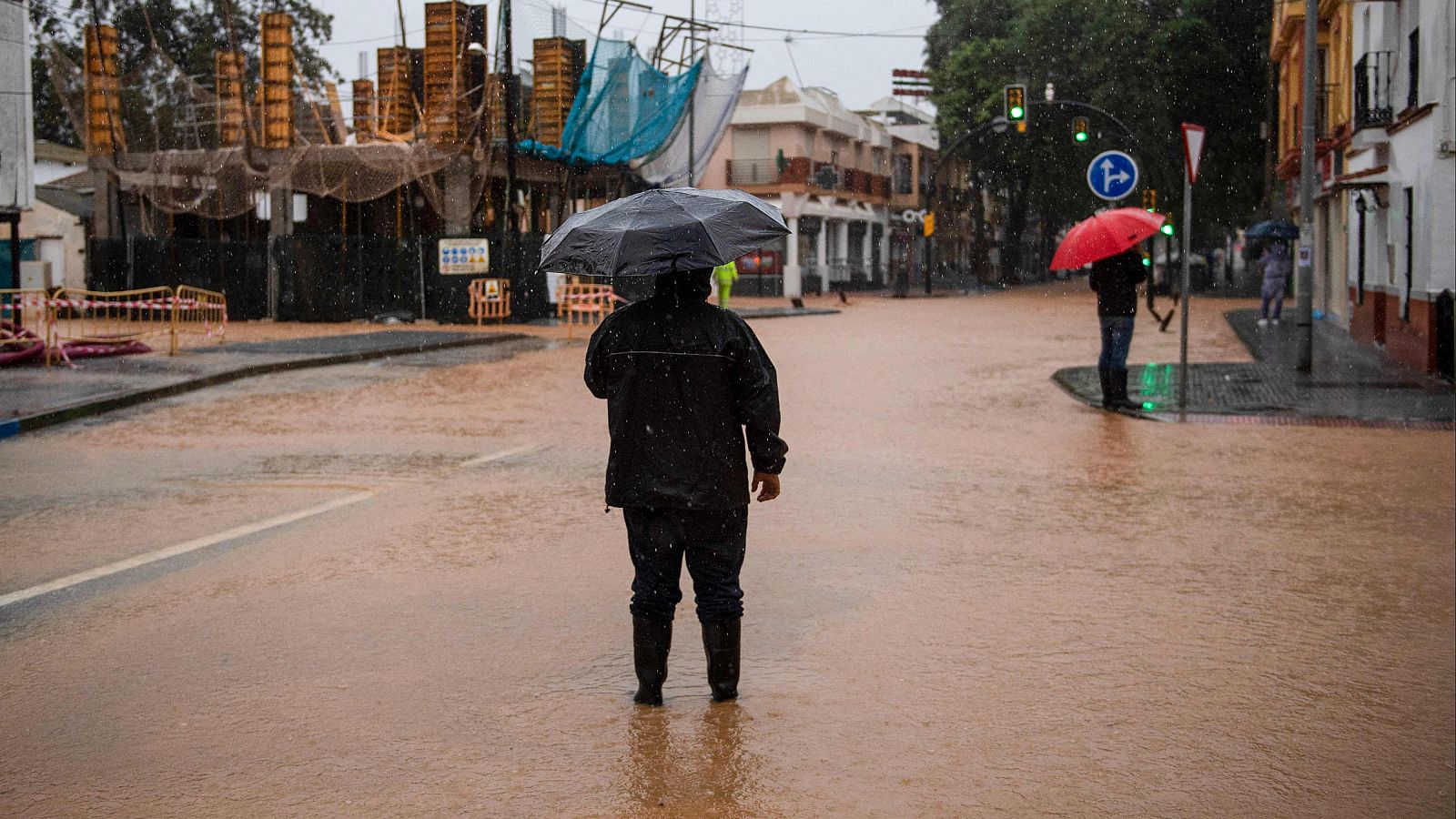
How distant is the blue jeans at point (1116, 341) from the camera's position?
539 inches

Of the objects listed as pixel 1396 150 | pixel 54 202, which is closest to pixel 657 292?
pixel 1396 150

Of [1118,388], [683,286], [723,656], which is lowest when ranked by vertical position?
[723,656]

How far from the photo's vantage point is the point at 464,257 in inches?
1182

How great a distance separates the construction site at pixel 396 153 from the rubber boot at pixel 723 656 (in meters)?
22.5

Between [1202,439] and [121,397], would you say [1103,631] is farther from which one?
[121,397]

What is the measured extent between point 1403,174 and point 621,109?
563 inches

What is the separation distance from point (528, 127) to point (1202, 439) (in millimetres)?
21048

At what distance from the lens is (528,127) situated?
99.6ft

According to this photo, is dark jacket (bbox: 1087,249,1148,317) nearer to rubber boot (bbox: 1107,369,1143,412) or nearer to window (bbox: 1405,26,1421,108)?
rubber boot (bbox: 1107,369,1143,412)

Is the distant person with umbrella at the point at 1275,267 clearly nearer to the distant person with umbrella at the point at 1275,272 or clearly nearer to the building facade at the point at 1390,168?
the distant person with umbrella at the point at 1275,272

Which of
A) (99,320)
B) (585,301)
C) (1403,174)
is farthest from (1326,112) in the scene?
(99,320)

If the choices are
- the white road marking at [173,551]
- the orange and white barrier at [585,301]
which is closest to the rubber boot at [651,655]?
the white road marking at [173,551]

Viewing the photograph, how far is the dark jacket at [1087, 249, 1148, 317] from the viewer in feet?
45.0

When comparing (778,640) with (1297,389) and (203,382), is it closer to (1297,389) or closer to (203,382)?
(1297,389)
